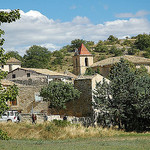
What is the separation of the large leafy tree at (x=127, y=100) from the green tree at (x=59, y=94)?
3.25 m

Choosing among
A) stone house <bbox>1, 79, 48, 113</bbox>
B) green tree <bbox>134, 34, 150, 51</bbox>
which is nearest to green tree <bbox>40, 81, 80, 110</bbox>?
stone house <bbox>1, 79, 48, 113</bbox>

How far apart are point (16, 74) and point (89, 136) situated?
32753mm

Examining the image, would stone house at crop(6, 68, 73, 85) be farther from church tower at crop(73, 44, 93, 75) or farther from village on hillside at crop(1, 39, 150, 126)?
church tower at crop(73, 44, 93, 75)

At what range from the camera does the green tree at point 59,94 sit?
32.2 meters

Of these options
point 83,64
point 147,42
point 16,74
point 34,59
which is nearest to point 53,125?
point 16,74

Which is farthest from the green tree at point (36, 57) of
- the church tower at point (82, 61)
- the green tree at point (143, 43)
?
the green tree at point (143, 43)

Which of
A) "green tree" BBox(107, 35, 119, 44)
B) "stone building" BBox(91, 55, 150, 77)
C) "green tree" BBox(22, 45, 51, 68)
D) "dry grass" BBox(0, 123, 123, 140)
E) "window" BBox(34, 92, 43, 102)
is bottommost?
"dry grass" BBox(0, 123, 123, 140)

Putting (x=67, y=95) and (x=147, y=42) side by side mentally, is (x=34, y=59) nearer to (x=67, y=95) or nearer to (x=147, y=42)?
(x=147, y=42)

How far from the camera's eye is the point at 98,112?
102ft

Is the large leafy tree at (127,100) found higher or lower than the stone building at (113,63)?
lower

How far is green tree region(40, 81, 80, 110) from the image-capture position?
32.2 m

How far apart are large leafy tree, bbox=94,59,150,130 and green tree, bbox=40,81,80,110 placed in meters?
3.25

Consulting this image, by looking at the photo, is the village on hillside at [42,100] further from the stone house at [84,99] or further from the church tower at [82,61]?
the church tower at [82,61]

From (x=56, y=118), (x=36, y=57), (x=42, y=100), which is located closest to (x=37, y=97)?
(x=42, y=100)
